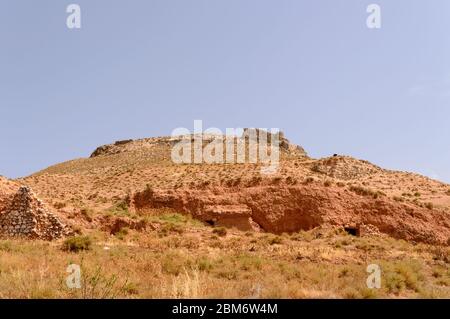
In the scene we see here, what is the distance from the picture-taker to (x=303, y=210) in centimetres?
2380

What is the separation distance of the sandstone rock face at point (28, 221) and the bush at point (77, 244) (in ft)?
11.2

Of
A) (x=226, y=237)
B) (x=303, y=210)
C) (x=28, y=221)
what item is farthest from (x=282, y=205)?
(x=28, y=221)

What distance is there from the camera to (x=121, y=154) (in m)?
57.0

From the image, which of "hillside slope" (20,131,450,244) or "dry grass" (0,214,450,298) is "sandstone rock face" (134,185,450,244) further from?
"dry grass" (0,214,450,298)

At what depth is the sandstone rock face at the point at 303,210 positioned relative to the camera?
23.0 meters

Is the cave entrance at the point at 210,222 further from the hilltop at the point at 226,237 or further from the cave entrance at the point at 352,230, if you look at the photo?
the cave entrance at the point at 352,230

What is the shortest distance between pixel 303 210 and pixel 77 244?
488 inches

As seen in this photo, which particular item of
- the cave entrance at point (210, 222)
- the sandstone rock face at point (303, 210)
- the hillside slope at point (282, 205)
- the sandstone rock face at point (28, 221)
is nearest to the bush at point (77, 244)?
the sandstone rock face at point (28, 221)

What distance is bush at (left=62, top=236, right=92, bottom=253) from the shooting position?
14.9 meters

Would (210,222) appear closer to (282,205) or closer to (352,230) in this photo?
(282,205)

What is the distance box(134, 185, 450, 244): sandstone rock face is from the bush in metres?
8.98
